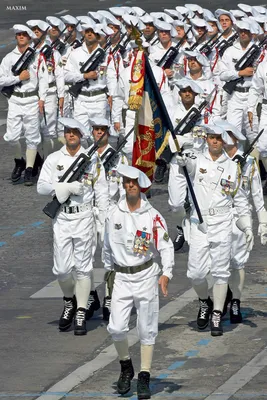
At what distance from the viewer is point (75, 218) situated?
686 inches

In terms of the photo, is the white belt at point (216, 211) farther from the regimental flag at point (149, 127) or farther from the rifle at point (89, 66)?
the rifle at point (89, 66)

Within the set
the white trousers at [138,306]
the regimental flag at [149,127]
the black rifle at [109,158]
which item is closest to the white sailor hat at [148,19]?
the black rifle at [109,158]

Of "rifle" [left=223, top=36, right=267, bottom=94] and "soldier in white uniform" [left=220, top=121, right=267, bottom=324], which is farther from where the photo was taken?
"rifle" [left=223, top=36, right=267, bottom=94]

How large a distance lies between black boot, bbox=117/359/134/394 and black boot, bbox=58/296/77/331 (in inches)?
90.3

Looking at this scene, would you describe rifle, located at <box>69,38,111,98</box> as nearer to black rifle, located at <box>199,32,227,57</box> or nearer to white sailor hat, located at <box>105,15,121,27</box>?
black rifle, located at <box>199,32,227,57</box>

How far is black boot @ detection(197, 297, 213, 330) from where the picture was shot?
687 inches

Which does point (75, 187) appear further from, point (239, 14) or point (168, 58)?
point (239, 14)

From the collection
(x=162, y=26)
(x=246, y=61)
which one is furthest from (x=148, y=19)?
(x=246, y=61)

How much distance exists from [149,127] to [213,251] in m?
1.53

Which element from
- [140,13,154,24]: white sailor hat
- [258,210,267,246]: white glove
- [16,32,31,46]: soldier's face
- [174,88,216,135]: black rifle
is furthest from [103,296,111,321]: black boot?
[140,13,154,24]: white sailor hat

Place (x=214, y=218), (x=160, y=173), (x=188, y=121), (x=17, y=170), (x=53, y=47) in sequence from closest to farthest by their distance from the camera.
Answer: (x=214, y=218), (x=188, y=121), (x=160, y=173), (x=17, y=170), (x=53, y=47)

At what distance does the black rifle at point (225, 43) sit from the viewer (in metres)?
27.8

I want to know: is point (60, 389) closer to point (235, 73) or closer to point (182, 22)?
point (235, 73)

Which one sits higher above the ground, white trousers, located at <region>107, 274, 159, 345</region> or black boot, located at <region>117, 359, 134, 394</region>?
white trousers, located at <region>107, 274, 159, 345</region>
